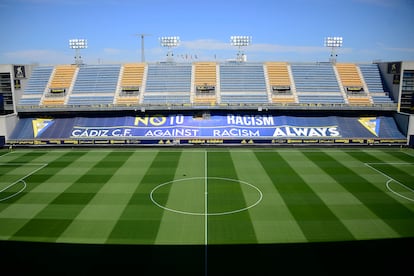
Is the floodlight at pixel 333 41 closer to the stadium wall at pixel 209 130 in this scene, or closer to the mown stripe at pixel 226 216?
the stadium wall at pixel 209 130

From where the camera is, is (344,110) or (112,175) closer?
(112,175)

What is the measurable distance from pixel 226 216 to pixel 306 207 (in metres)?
5.65

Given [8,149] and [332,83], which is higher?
[332,83]

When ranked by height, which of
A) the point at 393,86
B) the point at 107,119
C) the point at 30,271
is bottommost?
the point at 30,271

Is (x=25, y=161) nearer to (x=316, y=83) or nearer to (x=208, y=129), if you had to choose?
(x=208, y=129)

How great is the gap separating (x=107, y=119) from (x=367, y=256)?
120 feet

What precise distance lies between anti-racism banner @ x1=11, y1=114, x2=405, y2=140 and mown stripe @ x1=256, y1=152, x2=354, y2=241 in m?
10.8

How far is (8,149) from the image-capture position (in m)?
41.9

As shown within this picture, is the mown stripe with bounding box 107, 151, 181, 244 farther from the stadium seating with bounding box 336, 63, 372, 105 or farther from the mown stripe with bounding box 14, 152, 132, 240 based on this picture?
the stadium seating with bounding box 336, 63, 372, 105

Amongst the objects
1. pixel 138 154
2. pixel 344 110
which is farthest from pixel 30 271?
pixel 344 110

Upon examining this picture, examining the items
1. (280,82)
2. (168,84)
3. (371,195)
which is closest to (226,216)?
(371,195)

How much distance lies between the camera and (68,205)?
78.5 ft

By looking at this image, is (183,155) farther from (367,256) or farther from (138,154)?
(367,256)

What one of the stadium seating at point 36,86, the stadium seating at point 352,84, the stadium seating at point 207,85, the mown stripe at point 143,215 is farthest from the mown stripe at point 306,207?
the stadium seating at point 36,86
